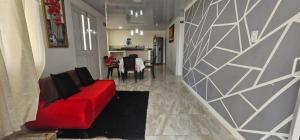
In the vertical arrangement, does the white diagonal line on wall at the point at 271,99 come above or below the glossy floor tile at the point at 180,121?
above

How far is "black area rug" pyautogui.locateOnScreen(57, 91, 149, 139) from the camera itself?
2018mm

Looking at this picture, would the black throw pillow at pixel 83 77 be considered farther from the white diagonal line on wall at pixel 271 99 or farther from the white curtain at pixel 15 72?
the white diagonal line on wall at pixel 271 99

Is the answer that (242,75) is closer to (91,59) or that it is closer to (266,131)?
(266,131)

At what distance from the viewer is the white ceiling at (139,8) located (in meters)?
4.59

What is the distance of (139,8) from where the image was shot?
5410 millimetres


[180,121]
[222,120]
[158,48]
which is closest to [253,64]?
[222,120]

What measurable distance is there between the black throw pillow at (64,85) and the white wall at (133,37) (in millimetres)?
7913

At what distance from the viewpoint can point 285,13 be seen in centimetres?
131

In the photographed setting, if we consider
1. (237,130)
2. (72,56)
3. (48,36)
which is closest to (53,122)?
(48,36)

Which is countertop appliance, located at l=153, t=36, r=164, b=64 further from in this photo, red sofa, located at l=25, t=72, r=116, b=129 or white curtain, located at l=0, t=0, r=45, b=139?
white curtain, located at l=0, t=0, r=45, b=139

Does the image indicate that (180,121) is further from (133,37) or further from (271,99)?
(133,37)

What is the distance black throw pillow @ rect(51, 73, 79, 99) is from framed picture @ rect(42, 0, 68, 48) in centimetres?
72

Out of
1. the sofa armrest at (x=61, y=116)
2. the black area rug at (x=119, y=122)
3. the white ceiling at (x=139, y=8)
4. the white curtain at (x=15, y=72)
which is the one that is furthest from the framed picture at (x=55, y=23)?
the black area rug at (x=119, y=122)

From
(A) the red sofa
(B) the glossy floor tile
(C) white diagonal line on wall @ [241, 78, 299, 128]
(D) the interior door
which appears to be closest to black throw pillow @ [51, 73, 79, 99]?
(A) the red sofa
